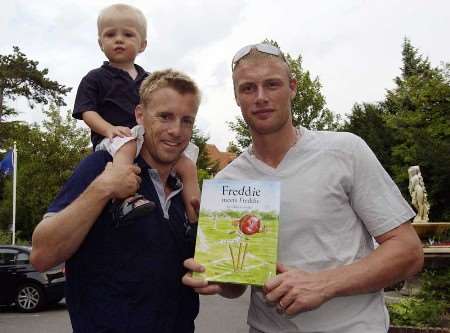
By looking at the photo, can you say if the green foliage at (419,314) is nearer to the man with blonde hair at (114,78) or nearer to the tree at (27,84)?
the man with blonde hair at (114,78)

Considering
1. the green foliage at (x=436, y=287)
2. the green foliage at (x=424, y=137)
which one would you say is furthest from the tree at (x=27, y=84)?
the green foliage at (x=436, y=287)

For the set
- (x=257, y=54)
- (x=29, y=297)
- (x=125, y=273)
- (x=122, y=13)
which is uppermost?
(x=122, y=13)

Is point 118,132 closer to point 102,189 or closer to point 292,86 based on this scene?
point 102,189

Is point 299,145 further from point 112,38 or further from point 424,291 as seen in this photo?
point 424,291

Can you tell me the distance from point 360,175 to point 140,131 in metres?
0.98

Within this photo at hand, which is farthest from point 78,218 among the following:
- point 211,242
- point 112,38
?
point 112,38

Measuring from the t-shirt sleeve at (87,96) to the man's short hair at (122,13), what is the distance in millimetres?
318

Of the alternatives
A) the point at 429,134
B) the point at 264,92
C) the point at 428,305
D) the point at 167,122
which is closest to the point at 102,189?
the point at 167,122

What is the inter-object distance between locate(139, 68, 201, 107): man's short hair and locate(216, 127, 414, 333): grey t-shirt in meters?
0.52

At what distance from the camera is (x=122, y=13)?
3.31 metres

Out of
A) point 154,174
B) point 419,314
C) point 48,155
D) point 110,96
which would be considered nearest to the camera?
point 154,174

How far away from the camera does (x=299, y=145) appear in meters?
2.49

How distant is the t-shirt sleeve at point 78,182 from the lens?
2293 millimetres

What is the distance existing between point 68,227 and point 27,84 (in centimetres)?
4333
